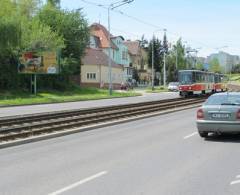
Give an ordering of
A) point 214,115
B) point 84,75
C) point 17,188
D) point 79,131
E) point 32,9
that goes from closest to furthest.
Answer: point 17,188
point 214,115
point 79,131
point 32,9
point 84,75

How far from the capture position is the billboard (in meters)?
54.8

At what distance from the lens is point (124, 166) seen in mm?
10750

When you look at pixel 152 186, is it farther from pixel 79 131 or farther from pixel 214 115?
pixel 79 131

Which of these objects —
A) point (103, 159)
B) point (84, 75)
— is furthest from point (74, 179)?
point (84, 75)

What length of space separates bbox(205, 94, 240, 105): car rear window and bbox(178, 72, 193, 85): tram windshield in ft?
113

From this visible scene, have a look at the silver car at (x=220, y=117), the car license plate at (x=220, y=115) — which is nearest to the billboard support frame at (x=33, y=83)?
the silver car at (x=220, y=117)

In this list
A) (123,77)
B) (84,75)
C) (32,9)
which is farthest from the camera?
(123,77)

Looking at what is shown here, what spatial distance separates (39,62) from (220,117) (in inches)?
1649

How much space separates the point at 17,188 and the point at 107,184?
1484mm

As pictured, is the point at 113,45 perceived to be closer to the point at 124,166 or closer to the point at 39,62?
the point at 39,62

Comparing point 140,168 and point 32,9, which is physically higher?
point 32,9

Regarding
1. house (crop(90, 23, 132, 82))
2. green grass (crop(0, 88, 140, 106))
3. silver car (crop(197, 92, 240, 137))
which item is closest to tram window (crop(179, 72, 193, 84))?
green grass (crop(0, 88, 140, 106))

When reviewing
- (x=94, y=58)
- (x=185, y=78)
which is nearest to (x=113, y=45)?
(x=94, y=58)

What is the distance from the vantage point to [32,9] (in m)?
77.1
